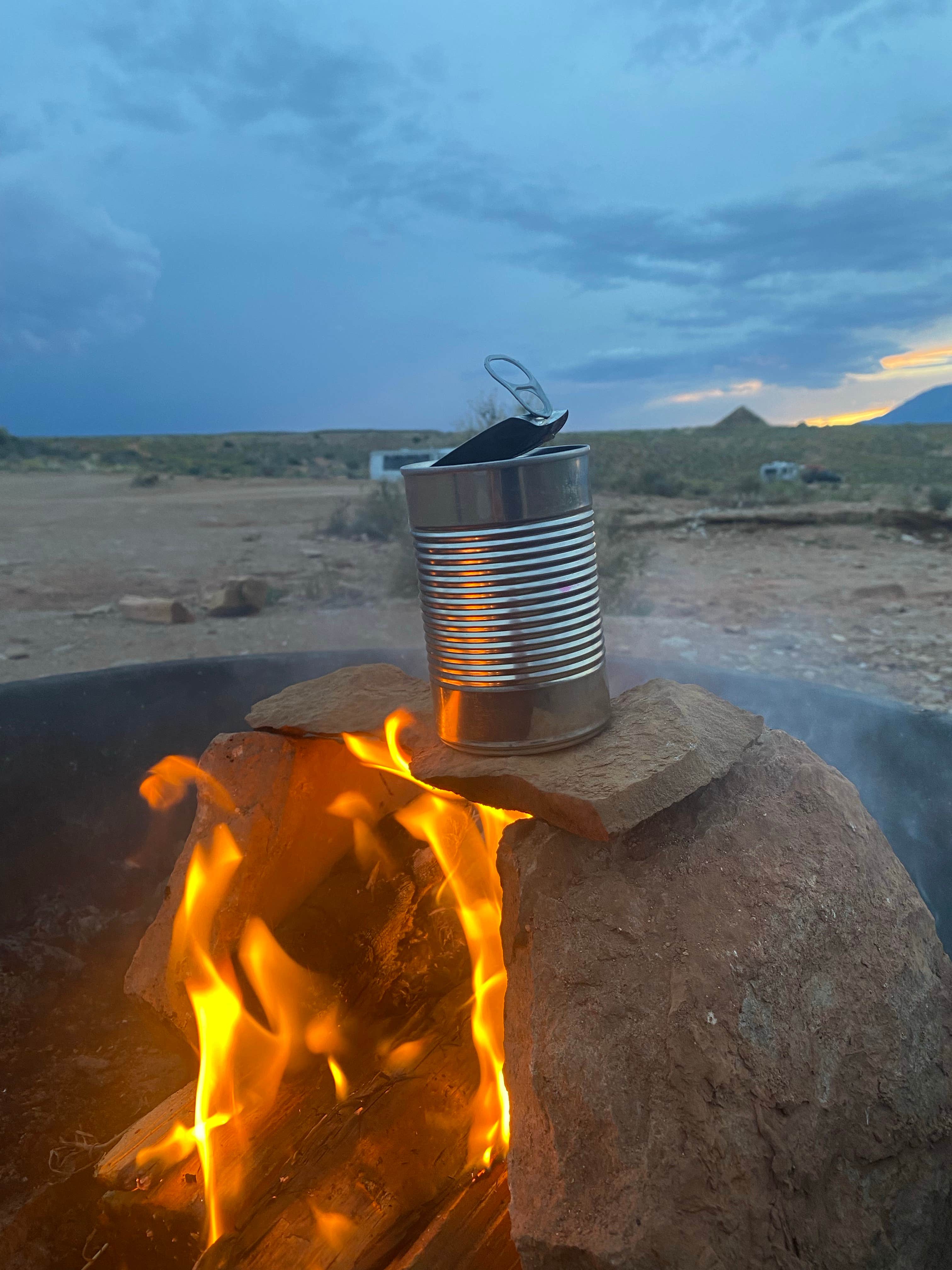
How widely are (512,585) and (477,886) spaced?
0.89m

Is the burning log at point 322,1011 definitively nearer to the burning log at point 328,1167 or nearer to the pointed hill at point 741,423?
the burning log at point 328,1167

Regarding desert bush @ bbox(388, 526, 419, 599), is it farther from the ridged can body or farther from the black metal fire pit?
the ridged can body

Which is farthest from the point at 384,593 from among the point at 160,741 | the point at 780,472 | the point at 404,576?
the point at 780,472

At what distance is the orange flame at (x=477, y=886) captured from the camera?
1.64m

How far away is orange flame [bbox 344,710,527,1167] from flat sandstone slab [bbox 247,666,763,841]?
8 cm

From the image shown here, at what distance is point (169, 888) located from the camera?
2.12m

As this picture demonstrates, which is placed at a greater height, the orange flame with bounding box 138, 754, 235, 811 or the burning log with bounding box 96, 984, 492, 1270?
the orange flame with bounding box 138, 754, 235, 811

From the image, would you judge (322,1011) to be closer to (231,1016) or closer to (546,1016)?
(231,1016)

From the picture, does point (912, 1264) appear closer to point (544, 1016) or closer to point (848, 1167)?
point (848, 1167)

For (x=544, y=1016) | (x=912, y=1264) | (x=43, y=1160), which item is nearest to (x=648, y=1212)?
(x=544, y=1016)

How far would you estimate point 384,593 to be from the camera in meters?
8.42

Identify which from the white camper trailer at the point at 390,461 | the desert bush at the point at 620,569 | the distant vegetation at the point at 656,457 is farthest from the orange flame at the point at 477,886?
the white camper trailer at the point at 390,461

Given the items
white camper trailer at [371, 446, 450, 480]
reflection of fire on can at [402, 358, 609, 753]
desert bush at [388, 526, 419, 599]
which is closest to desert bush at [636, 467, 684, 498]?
white camper trailer at [371, 446, 450, 480]

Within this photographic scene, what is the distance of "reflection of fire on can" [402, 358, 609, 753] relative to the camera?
142 centimetres
